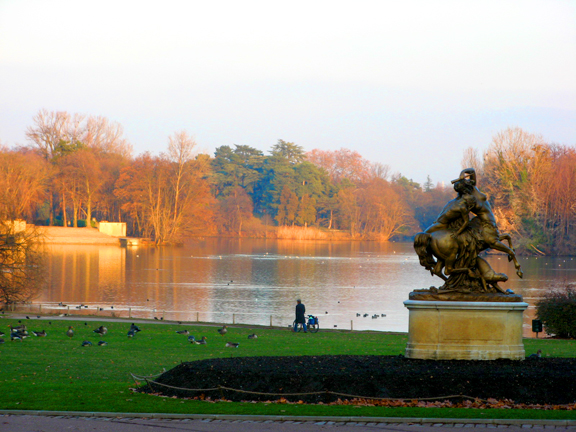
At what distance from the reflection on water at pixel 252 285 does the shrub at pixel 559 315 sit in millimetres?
2196

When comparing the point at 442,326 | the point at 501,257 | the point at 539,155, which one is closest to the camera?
the point at 442,326

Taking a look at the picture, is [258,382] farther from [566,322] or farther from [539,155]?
[539,155]

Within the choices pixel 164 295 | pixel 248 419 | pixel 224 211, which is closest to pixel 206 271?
pixel 164 295

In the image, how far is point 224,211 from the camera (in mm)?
138000

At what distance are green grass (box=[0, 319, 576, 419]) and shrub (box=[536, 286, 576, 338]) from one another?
3.45 metres

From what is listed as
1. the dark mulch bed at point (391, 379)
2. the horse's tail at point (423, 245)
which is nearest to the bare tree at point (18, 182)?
the dark mulch bed at point (391, 379)

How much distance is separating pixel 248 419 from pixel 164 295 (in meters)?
36.3

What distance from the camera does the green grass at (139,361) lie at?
9.91 m

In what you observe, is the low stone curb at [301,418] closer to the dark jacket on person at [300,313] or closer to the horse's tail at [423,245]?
the horse's tail at [423,245]

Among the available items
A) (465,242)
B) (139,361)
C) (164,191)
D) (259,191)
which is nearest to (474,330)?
(465,242)

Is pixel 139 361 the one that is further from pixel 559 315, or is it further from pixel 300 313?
pixel 559 315

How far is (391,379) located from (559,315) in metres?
18.5

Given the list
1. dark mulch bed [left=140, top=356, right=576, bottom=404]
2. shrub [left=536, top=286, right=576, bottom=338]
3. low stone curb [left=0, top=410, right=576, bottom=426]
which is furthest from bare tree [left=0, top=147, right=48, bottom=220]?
low stone curb [left=0, top=410, right=576, bottom=426]

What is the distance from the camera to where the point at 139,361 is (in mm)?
16328
